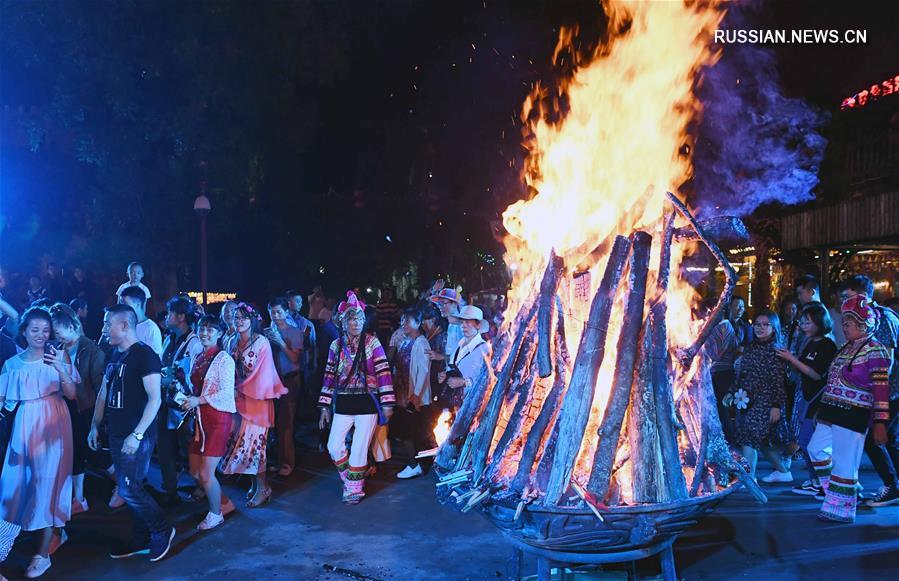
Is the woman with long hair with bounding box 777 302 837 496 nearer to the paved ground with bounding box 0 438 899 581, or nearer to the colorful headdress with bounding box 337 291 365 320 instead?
the paved ground with bounding box 0 438 899 581

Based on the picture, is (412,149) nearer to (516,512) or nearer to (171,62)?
(171,62)

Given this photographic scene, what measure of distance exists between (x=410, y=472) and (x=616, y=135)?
4.44 metres

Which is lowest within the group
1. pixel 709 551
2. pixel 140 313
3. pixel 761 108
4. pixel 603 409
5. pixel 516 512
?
pixel 709 551

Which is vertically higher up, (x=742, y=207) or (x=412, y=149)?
(x=412, y=149)

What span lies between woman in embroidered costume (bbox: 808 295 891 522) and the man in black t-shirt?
585 cm

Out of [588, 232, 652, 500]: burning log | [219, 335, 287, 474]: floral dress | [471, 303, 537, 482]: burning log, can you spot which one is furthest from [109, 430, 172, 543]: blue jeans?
[588, 232, 652, 500]: burning log

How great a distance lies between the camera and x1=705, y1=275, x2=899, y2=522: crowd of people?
563 cm

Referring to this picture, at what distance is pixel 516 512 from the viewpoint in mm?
3469

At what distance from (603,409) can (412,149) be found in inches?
685

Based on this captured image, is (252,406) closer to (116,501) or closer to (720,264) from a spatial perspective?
(116,501)

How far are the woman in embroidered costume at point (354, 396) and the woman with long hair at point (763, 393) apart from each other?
380 cm

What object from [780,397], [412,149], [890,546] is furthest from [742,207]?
[890,546]

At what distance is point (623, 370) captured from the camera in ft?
12.6

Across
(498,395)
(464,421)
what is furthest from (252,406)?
(498,395)
